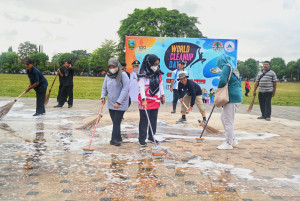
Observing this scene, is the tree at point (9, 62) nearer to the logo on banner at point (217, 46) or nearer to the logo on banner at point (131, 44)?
the logo on banner at point (131, 44)

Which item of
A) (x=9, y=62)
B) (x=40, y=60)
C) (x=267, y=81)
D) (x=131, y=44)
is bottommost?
(x=267, y=81)

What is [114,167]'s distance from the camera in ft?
15.1

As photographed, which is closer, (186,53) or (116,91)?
(116,91)

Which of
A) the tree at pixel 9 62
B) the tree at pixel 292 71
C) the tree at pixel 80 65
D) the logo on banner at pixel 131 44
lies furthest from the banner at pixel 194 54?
the tree at pixel 292 71

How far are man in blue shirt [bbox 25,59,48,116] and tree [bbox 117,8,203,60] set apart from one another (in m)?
29.3

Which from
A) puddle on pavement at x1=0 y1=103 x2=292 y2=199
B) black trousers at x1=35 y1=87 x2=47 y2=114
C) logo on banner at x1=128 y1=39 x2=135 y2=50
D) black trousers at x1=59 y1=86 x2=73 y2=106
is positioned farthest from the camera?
logo on banner at x1=128 y1=39 x2=135 y2=50

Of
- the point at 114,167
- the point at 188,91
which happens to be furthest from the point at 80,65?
the point at 114,167

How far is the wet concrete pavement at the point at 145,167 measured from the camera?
3.65 m

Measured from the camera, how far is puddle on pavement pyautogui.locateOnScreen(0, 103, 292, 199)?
384cm

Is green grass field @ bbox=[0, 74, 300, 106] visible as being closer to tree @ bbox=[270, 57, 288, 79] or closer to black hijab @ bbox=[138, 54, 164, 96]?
black hijab @ bbox=[138, 54, 164, 96]

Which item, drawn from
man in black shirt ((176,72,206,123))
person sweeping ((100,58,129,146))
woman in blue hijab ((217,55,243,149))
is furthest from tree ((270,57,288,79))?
person sweeping ((100,58,129,146))

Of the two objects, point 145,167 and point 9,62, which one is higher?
point 9,62

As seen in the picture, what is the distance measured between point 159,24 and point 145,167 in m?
37.3

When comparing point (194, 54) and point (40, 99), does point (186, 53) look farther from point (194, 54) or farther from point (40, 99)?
point (40, 99)
